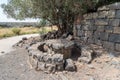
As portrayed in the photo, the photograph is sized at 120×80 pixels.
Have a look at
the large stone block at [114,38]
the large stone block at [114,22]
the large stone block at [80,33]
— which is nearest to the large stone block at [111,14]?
the large stone block at [114,22]

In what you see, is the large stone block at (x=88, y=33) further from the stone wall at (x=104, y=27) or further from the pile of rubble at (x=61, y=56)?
the pile of rubble at (x=61, y=56)

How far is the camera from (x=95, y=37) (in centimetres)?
811

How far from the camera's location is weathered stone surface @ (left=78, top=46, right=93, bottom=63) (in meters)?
7.06

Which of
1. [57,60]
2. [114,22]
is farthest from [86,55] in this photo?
[114,22]

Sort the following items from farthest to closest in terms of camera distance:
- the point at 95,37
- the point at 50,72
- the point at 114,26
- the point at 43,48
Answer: the point at 43,48 < the point at 95,37 < the point at 114,26 < the point at 50,72

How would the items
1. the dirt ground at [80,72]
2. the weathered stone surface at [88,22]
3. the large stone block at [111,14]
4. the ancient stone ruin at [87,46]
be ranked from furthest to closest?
1. the weathered stone surface at [88,22]
2. the large stone block at [111,14]
3. the ancient stone ruin at [87,46]
4. the dirt ground at [80,72]

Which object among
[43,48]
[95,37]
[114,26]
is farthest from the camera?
[43,48]

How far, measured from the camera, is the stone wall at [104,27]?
7.09 m

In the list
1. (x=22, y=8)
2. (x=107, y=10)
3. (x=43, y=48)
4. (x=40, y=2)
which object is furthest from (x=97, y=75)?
(x=22, y=8)

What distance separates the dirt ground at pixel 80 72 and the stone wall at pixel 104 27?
48 cm

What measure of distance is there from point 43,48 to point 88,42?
1655 mm

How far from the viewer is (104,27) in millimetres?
7574

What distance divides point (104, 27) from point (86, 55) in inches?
43.0

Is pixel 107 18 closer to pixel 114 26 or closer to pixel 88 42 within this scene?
pixel 114 26
